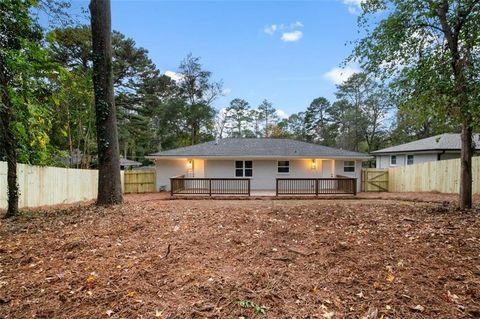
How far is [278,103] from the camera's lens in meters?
39.7

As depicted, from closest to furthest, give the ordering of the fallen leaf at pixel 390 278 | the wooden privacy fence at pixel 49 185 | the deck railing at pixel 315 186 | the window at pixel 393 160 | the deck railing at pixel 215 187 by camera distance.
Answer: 1. the fallen leaf at pixel 390 278
2. the wooden privacy fence at pixel 49 185
3. the deck railing at pixel 315 186
4. the deck railing at pixel 215 187
5. the window at pixel 393 160

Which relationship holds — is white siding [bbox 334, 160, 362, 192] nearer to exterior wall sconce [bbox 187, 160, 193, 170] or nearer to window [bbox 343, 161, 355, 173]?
window [bbox 343, 161, 355, 173]

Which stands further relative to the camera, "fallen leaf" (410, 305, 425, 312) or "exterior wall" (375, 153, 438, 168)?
"exterior wall" (375, 153, 438, 168)

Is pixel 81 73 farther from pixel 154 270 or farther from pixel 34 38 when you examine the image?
pixel 154 270

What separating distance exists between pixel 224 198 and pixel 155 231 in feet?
30.8

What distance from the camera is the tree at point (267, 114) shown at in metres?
39.9

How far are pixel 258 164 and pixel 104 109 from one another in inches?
452

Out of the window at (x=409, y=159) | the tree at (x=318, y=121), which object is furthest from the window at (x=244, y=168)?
the tree at (x=318, y=121)

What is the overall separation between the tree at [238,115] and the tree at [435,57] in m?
29.1

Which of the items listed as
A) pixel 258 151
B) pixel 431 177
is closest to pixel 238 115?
pixel 258 151

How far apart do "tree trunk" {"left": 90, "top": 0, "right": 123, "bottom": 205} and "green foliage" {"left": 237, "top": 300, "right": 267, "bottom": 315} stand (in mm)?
5568

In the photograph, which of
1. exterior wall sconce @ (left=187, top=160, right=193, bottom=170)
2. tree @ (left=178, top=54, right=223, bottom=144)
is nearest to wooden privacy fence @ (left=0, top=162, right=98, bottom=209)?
exterior wall sconce @ (left=187, top=160, right=193, bottom=170)

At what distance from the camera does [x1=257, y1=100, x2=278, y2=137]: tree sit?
39.9 meters

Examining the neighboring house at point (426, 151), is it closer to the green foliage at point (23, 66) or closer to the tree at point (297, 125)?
the tree at point (297, 125)
